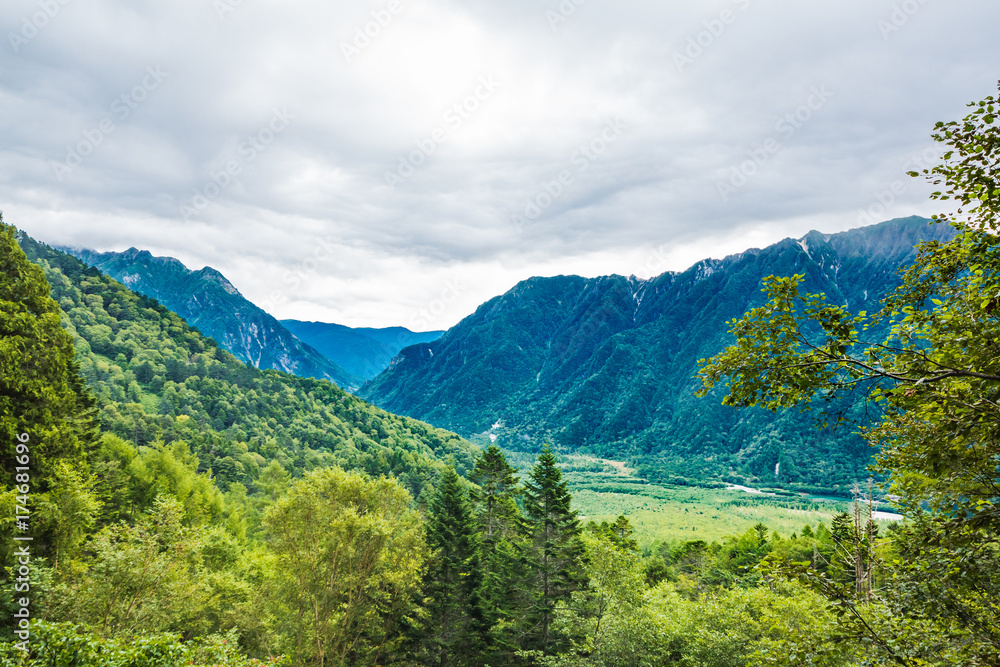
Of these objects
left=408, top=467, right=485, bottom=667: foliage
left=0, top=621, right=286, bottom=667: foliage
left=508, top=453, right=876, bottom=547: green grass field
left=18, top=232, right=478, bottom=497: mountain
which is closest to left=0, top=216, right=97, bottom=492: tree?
left=0, top=621, right=286, bottom=667: foliage

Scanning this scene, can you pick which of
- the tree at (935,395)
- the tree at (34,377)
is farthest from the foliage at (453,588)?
the tree at (935,395)

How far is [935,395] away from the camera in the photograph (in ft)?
18.5

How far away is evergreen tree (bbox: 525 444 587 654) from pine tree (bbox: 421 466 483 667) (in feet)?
13.1

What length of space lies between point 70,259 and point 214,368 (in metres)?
61.6

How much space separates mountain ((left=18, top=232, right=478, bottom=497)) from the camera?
84325 millimetres

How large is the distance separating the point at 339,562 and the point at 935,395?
28388 millimetres

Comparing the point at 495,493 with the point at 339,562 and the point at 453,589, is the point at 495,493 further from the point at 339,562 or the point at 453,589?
the point at 339,562

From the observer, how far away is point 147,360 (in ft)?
367

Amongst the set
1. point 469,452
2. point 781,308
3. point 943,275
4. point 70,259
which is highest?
point 70,259

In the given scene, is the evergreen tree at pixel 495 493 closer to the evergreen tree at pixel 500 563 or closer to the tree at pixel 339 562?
the evergreen tree at pixel 500 563

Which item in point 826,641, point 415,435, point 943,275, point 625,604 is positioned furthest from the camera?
point 415,435

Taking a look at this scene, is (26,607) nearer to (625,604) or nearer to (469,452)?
(625,604)

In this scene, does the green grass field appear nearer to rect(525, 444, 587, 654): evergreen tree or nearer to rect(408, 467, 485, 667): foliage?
rect(525, 444, 587, 654): evergreen tree

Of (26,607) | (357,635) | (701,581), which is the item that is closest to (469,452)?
(701,581)
